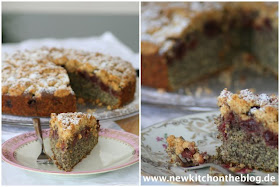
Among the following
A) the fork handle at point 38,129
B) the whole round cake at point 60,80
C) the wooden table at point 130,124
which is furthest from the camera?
the whole round cake at point 60,80

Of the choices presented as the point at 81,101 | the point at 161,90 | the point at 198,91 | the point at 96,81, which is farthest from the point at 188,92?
the point at 81,101

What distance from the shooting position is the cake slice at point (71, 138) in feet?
4.48

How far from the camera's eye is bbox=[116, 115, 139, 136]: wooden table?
1647 mm

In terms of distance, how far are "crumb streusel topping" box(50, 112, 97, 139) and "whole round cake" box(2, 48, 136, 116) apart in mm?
200

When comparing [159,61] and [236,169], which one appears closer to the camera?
[236,169]

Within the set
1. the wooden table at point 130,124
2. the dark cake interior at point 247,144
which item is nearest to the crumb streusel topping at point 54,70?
the wooden table at point 130,124

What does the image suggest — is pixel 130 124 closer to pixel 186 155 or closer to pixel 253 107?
pixel 186 155

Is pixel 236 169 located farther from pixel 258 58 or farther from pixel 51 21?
pixel 51 21

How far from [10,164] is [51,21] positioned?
277 cm

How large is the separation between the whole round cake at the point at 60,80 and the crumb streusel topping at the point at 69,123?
200 mm

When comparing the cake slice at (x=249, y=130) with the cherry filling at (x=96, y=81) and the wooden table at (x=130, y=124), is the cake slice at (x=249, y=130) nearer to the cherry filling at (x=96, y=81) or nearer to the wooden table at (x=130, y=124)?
the wooden table at (x=130, y=124)

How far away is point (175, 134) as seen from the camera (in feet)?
5.24

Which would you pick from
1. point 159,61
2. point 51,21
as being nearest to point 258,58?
point 159,61

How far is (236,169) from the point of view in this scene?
1.34 meters
